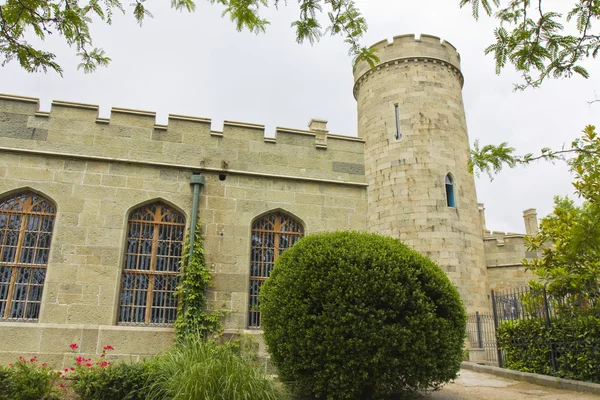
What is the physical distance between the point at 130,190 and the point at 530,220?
21829 mm

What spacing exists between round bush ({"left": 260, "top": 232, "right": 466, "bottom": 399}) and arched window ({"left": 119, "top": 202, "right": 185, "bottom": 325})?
334 centimetres

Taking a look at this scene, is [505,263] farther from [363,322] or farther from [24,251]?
[24,251]

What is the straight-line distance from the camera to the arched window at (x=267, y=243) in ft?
30.6

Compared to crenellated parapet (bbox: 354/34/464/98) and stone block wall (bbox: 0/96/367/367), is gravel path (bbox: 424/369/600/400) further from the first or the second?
crenellated parapet (bbox: 354/34/464/98)

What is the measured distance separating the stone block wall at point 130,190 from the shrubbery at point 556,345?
4027 millimetres

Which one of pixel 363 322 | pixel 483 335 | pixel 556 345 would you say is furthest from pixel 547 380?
pixel 483 335

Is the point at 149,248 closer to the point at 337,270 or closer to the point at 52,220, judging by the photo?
the point at 52,220

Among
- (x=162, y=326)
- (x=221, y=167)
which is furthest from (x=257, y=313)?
(x=221, y=167)

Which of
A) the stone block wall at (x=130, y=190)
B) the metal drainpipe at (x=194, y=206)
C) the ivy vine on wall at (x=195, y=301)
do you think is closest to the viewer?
the stone block wall at (x=130, y=190)

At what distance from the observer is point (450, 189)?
1534 centimetres

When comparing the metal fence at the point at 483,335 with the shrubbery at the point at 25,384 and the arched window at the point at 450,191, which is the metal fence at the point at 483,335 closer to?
the arched window at the point at 450,191

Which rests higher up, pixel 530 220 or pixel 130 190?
pixel 530 220

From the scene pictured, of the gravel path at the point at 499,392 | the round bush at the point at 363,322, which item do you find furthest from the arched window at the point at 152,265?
the gravel path at the point at 499,392

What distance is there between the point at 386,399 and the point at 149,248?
556cm
